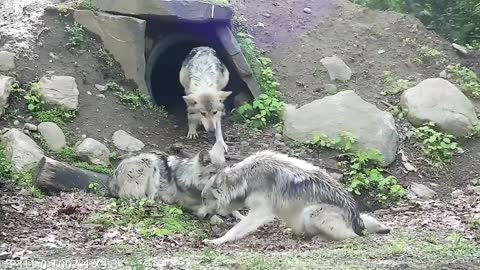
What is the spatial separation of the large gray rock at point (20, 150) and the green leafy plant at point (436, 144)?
525 cm

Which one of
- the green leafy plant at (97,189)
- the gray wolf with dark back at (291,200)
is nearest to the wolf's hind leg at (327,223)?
the gray wolf with dark back at (291,200)

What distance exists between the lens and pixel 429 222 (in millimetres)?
7777

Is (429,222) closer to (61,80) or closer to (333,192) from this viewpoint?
(333,192)

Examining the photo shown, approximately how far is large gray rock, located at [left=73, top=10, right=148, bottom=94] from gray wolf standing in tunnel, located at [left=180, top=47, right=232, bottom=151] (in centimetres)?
73

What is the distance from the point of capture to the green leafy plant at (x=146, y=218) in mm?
7059

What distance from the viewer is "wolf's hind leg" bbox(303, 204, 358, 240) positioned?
685 centimetres

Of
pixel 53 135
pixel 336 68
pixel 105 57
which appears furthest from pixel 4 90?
pixel 336 68

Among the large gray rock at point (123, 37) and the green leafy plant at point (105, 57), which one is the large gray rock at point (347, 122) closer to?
the large gray rock at point (123, 37)

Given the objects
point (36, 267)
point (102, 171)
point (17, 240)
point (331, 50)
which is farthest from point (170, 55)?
point (36, 267)

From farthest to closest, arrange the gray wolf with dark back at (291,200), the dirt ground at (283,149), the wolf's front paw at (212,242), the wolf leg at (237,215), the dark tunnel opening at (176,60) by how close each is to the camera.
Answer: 1. the dark tunnel opening at (176,60)
2. the wolf leg at (237,215)
3. the gray wolf with dark back at (291,200)
4. the wolf's front paw at (212,242)
5. the dirt ground at (283,149)

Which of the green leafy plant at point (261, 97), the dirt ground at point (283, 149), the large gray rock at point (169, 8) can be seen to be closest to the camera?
the dirt ground at point (283, 149)

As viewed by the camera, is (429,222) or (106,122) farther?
(106,122)

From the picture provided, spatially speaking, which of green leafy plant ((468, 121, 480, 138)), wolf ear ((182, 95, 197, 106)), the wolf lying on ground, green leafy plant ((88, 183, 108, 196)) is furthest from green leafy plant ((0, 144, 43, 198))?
green leafy plant ((468, 121, 480, 138))

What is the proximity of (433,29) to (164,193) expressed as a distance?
8.22m
